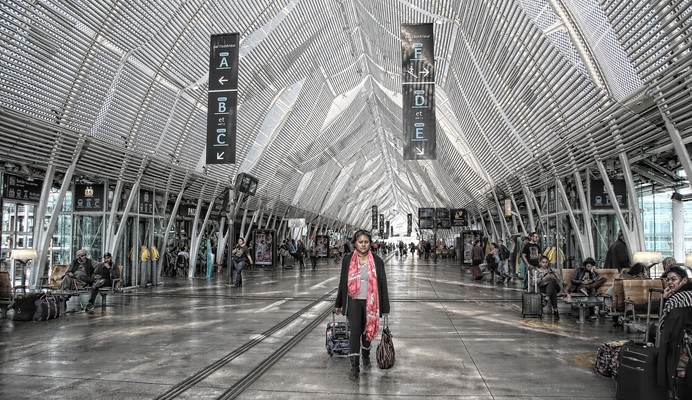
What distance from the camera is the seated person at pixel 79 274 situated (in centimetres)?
1352

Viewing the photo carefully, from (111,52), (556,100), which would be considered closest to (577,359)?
(556,100)

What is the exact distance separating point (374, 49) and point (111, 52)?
61.9 feet

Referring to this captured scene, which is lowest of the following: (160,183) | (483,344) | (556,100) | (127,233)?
(483,344)

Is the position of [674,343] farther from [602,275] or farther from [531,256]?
[531,256]

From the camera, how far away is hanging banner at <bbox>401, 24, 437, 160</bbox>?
56.1 feet

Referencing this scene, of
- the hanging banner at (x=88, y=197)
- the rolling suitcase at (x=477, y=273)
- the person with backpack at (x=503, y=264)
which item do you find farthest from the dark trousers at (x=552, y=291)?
the hanging banner at (x=88, y=197)

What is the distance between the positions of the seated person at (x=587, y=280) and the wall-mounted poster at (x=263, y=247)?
70.4ft

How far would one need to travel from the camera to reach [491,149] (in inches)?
1049

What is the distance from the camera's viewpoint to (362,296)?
6871 mm

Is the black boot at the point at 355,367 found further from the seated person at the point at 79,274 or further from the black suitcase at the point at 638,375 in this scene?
the seated person at the point at 79,274

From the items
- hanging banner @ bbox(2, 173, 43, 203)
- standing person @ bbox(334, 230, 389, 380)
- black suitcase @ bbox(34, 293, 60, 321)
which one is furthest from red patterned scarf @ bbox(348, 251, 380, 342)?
hanging banner @ bbox(2, 173, 43, 203)

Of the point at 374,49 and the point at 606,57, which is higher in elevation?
the point at 374,49

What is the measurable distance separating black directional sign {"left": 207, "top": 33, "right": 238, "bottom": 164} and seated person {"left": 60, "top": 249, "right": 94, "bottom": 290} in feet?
17.2

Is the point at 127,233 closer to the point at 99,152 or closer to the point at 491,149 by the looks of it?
the point at 99,152
